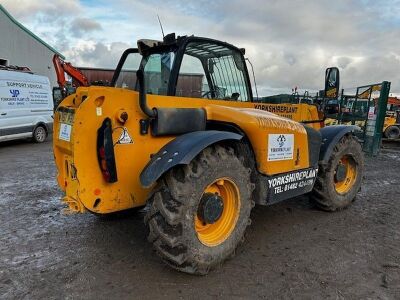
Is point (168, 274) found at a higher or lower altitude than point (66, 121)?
lower

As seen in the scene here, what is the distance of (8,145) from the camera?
42.8 feet

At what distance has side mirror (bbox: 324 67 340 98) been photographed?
4742 millimetres

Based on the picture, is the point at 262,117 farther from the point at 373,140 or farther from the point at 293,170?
the point at 373,140

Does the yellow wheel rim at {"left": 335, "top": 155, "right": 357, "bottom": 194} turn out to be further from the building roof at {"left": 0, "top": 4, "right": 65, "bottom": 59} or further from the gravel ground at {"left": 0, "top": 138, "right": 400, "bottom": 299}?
the building roof at {"left": 0, "top": 4, "right": 65, "bottom": 59}

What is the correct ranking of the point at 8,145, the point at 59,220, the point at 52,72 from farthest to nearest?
the point at 52,72 → the point at 8,145 → the point at 59,220

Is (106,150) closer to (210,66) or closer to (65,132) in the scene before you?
(65,132)

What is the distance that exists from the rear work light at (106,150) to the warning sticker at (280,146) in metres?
1.59

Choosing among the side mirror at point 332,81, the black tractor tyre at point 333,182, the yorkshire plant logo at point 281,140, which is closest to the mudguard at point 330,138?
the black tractor tyre at point 333,182

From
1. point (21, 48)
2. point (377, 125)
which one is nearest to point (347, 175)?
point (377, 125)

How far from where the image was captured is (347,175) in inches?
222

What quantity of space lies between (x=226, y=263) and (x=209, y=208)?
630mm

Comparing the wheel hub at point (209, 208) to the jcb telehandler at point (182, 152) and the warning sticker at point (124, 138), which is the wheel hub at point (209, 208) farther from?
the warning sticker at point (124, 138)

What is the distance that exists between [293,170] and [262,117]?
2.50 feet

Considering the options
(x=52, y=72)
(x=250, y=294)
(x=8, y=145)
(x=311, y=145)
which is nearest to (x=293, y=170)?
(x=311, y=145)
